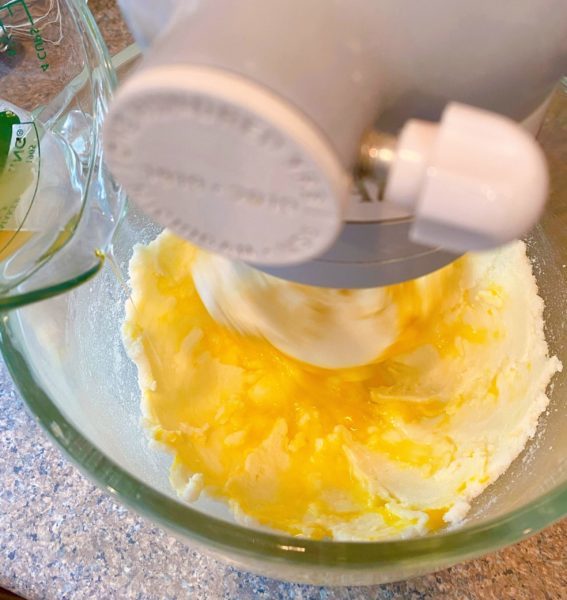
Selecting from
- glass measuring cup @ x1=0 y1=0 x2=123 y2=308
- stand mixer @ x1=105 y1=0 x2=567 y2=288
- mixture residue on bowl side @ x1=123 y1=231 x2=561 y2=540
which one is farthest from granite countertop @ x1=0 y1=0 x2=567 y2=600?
stand mixer @ x1=105 y1=0 x2=567 y2=288

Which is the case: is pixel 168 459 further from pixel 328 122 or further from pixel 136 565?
pixel 328 122

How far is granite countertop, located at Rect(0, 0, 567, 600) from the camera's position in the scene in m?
0.64

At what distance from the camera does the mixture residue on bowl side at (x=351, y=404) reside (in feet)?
2.20

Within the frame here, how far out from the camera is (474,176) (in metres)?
0.27

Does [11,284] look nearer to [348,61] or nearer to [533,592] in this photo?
[348,61]

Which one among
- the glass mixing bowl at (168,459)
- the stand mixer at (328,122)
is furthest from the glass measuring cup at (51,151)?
the stand mixer at (328,122)

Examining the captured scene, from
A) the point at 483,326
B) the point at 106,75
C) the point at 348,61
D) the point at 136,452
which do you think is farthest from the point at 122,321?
the point at 348,61

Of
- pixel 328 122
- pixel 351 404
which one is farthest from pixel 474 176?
pixel 351 404

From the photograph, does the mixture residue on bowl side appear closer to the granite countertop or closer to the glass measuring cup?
the granite countertop

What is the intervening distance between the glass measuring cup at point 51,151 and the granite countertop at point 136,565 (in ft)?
0.86

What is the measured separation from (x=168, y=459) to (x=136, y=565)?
0.32 ft

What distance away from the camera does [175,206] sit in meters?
0.33

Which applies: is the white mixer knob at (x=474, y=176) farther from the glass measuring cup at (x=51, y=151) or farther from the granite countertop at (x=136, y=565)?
the granite countertop at (x=136, y=565)

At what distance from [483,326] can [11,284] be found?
0.48 metres
